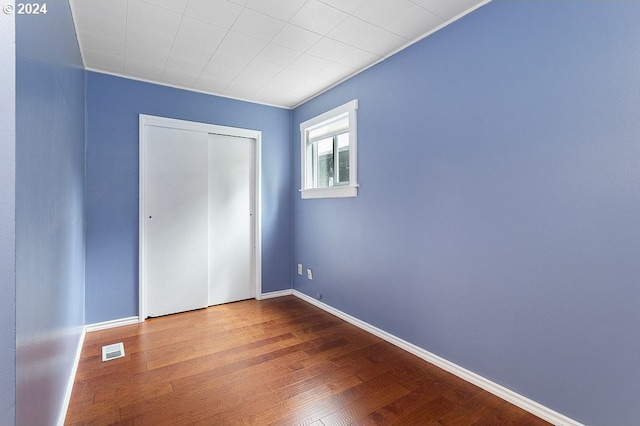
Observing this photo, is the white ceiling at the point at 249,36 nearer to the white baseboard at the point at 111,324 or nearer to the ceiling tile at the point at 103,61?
the ceiling tile at the point at 103,61

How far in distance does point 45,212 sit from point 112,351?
1736mm

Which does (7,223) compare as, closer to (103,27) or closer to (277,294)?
(103,27)

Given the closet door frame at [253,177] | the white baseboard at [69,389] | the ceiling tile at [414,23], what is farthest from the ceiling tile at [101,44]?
the white baseboard at [69,389]

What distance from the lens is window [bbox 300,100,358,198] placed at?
3074 millimetres

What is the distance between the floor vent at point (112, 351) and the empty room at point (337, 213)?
0.02 meters

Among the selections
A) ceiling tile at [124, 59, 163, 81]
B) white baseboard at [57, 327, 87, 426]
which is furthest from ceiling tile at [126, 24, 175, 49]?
white baseboard at [57, 327, 87, 426]

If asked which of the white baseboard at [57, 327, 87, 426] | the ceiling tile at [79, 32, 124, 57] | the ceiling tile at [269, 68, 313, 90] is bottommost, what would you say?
the white baseboard at [57, 327, 87, 426]

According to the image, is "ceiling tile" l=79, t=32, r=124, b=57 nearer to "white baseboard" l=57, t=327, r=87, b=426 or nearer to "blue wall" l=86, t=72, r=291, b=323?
"blue wall" l=86, t=72, r=291, b=323

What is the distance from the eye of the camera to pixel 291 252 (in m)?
4.19

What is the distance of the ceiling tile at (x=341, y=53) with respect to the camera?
2.50 m

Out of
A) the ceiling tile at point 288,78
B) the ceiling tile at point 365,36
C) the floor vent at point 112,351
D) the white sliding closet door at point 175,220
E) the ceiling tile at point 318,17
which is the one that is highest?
the ceiling tile at point 288,78

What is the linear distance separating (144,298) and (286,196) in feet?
6.78

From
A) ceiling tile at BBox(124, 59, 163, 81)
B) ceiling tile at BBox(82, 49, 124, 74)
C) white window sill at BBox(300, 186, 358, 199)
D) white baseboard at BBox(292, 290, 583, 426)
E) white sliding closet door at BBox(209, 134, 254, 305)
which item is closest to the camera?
white baseboard at BBox(292, 290, 583, 426)

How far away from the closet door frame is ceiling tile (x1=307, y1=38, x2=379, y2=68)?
1552mm
